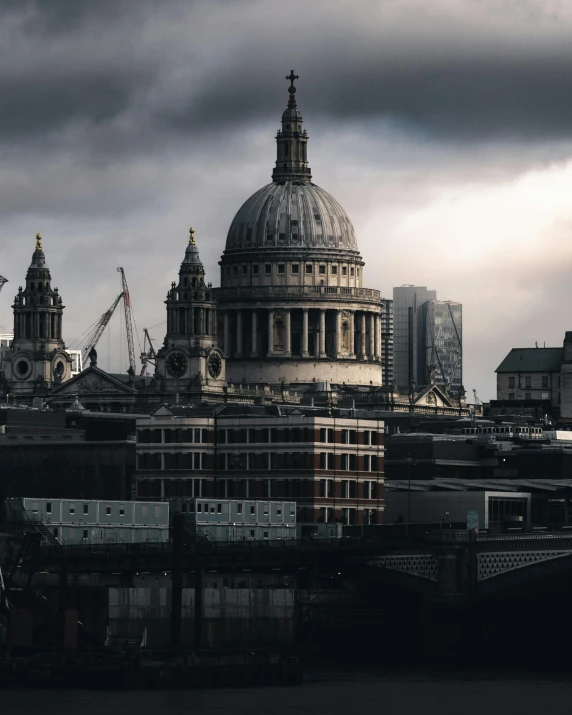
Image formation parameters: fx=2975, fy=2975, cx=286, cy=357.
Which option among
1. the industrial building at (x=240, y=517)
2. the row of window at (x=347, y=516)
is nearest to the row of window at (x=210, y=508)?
the industrial building at (x=240, y=517)

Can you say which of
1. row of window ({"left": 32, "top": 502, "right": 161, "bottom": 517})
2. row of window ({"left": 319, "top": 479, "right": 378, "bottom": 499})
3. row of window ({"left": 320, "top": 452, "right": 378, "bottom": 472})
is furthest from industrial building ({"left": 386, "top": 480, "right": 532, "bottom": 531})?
row of window ({"left": 32, "top": 502, "right": 161, "bottom": 517})

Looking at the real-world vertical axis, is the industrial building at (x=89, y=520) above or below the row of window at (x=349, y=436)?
below

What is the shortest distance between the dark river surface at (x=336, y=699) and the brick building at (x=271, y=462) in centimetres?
4045

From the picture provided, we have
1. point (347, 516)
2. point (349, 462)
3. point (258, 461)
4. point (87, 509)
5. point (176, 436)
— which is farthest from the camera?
point (176, 436)

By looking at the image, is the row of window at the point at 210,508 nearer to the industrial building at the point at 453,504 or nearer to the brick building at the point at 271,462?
the brick building at the point at 271,462

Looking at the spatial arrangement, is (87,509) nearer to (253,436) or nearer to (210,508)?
(210,508)

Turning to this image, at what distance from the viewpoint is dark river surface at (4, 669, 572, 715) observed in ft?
427

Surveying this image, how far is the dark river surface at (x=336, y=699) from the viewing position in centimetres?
13025

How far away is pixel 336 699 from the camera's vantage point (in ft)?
441

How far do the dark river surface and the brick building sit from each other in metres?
40.4

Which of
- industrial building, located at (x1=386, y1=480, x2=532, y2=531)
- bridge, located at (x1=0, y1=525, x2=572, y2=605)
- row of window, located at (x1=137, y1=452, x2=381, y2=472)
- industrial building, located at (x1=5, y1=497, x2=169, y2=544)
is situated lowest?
bridge, located at (x1=0, y1=525, x2=572, y2=605)

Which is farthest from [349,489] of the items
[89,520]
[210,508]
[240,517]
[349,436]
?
[89,520]

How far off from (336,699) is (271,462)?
168ft

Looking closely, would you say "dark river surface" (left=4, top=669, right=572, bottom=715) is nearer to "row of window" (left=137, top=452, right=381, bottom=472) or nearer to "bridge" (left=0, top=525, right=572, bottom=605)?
"bridge" (left=0, top=525, right=572, bottom=605)
